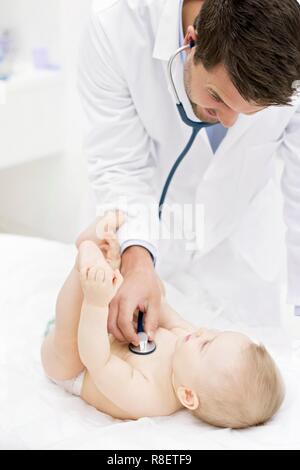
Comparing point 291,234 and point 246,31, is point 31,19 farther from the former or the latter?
point 246,31

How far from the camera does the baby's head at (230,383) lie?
1431 millimetres

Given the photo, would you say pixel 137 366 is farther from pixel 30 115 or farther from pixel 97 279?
pixel 30 115

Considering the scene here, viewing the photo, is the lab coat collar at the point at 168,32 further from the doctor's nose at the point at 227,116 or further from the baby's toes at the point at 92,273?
the baby's toes at the point at 92,273

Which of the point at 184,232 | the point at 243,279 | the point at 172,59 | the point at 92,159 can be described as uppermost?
the point at 172,59

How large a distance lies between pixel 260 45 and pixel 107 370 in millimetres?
731

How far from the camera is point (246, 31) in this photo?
1323mm

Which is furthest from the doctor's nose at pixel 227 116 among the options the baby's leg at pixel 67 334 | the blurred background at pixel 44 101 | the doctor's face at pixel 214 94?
the blurred background at pixel 44 101

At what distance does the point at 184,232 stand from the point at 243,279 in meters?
0.24

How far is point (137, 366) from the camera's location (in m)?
1.58

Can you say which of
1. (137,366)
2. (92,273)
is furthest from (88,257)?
(137,366)

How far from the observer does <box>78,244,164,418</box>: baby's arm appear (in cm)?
147

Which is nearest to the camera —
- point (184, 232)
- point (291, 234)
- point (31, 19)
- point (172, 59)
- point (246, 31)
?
point (246, 31)

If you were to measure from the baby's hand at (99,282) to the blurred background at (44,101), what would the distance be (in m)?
1.40
